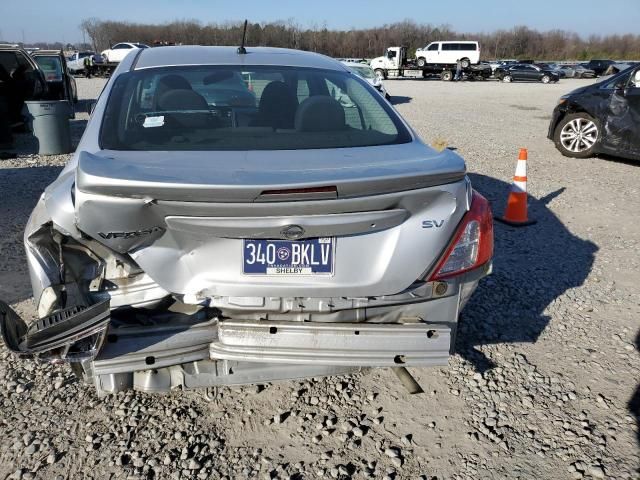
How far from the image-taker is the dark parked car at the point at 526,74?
38.5 m

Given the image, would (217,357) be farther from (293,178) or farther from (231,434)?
(293,178)

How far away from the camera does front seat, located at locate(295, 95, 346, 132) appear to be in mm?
2881

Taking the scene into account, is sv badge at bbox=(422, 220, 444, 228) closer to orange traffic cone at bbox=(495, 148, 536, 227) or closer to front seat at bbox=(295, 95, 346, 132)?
front seat at bbox=(295, 95, 346, 132)

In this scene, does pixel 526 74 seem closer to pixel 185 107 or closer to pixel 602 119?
pixel 602 119

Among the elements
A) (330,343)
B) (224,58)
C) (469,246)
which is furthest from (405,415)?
(224,58)

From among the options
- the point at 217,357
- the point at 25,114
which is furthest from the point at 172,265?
the point at 25,114

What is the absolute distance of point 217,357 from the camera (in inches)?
88.9

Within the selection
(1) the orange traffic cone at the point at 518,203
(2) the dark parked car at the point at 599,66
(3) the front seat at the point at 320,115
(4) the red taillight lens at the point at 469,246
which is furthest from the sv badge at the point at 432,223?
(2) the dark parked car at the point at 599,66

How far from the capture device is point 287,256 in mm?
2176

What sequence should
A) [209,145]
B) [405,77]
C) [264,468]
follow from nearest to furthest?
[264,468], [209,145], [405,77]

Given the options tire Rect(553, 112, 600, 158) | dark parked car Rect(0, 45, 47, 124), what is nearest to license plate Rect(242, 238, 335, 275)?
tire Rect(553, 112, 600, 158)

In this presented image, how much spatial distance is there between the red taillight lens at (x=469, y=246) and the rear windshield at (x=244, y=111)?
658mm

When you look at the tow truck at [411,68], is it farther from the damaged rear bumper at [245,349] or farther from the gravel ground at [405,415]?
the damaged rear bumper at [245,349]

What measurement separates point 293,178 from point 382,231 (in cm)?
45
